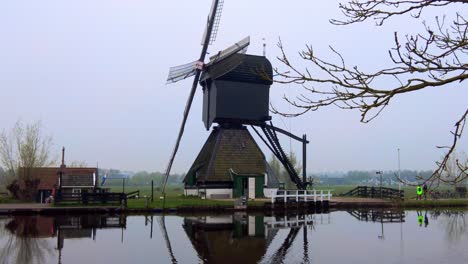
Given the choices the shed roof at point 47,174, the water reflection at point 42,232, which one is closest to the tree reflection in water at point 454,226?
the water reflection at point 42,232

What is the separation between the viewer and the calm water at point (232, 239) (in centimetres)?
1184

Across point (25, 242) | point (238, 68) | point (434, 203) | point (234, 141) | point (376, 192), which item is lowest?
point (25, 242)

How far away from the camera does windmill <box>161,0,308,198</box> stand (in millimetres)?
29859

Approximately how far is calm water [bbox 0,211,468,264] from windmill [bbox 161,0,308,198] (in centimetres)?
784

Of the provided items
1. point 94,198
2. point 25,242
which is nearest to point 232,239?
point 25,242

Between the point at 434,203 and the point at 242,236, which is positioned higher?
the point at 434,203

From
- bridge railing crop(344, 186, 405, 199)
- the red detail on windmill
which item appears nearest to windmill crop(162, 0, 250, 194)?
the red detail on windmill

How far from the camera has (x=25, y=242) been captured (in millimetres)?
14359

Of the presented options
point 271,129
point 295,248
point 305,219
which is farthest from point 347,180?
point 295,248

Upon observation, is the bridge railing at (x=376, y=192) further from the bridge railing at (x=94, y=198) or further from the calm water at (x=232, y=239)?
the bridge railing at (x=94, y=198)

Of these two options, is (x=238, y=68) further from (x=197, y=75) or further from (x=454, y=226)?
(x=454, y=226)

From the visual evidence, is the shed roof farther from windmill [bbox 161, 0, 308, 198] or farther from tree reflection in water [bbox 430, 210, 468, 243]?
tree reflection in water [bbox 430, 210, 468, 243]

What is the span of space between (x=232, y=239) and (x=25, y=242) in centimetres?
675

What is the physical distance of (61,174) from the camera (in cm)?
2916
